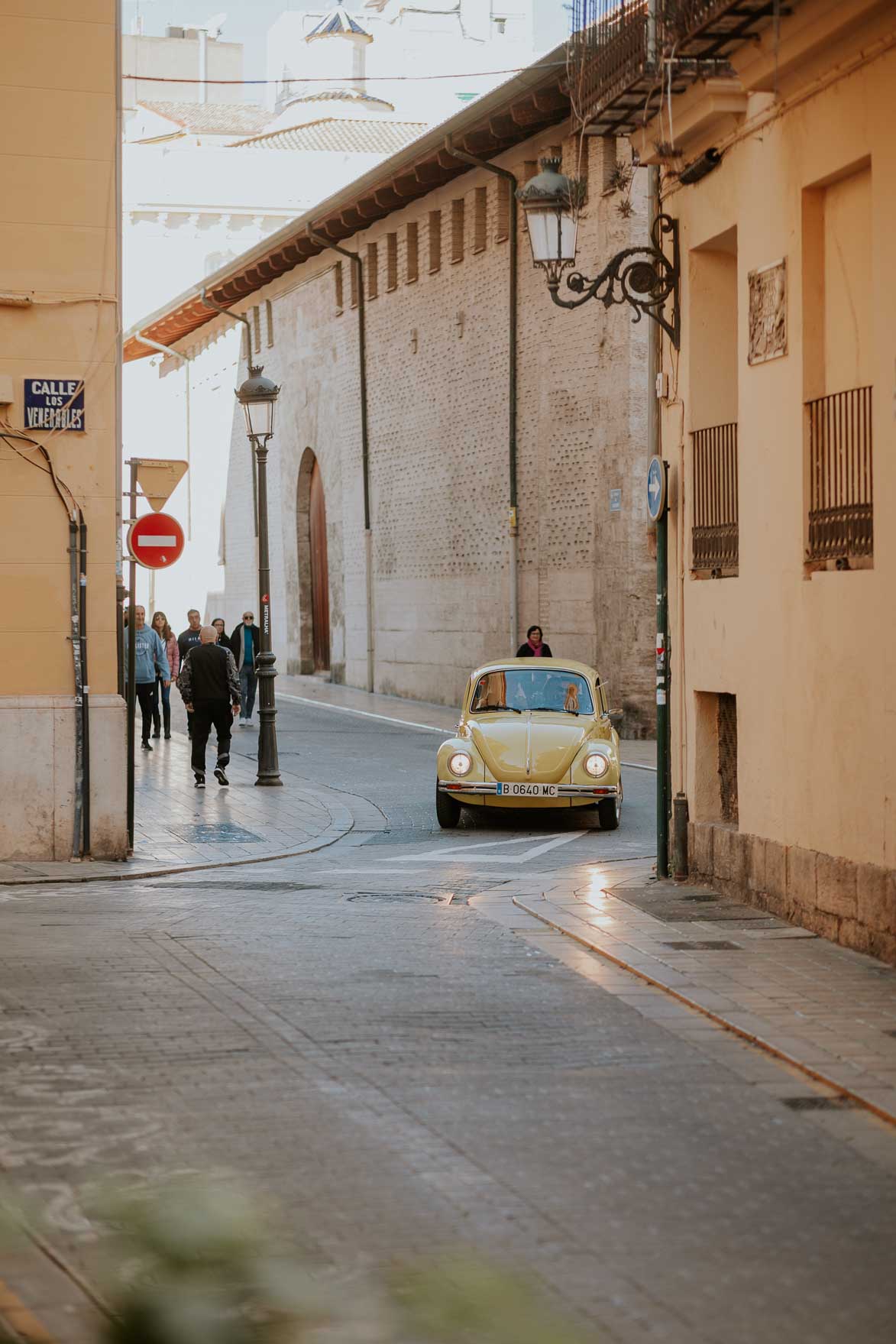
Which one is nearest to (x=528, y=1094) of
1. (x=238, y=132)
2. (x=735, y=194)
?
(x=735, y=194)

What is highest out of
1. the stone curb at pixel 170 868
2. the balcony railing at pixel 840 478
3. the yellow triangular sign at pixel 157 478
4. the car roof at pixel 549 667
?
the yellow triangular sign at pixel 157 478

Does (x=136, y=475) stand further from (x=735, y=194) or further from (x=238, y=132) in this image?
(x=238, y=132)

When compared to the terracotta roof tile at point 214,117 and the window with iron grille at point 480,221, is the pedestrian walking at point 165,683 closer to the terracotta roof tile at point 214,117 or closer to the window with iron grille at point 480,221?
the window with iron grille at point 480,221

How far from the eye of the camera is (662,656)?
12703 millimetres

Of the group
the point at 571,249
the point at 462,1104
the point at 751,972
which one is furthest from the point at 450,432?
the point at 462,1104

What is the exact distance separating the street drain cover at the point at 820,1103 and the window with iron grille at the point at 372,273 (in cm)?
3197

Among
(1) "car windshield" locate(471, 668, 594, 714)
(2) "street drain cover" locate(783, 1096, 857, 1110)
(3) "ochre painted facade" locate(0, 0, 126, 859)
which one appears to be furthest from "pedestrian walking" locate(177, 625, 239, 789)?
(2) "street drain cover" locate(783, 1096, 857, 1110)

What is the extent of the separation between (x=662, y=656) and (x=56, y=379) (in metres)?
5.07

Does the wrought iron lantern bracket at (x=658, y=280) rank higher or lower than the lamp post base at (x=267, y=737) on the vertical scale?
higher

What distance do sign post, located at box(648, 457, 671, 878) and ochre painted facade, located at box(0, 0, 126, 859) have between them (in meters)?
4.11

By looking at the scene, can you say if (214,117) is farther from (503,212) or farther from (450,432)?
(503,212)

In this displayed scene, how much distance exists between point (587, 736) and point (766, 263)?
21.9 ft

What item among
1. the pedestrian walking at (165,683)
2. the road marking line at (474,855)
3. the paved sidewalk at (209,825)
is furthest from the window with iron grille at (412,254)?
the road marking line at (474,855)

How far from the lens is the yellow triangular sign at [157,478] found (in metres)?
15.7
